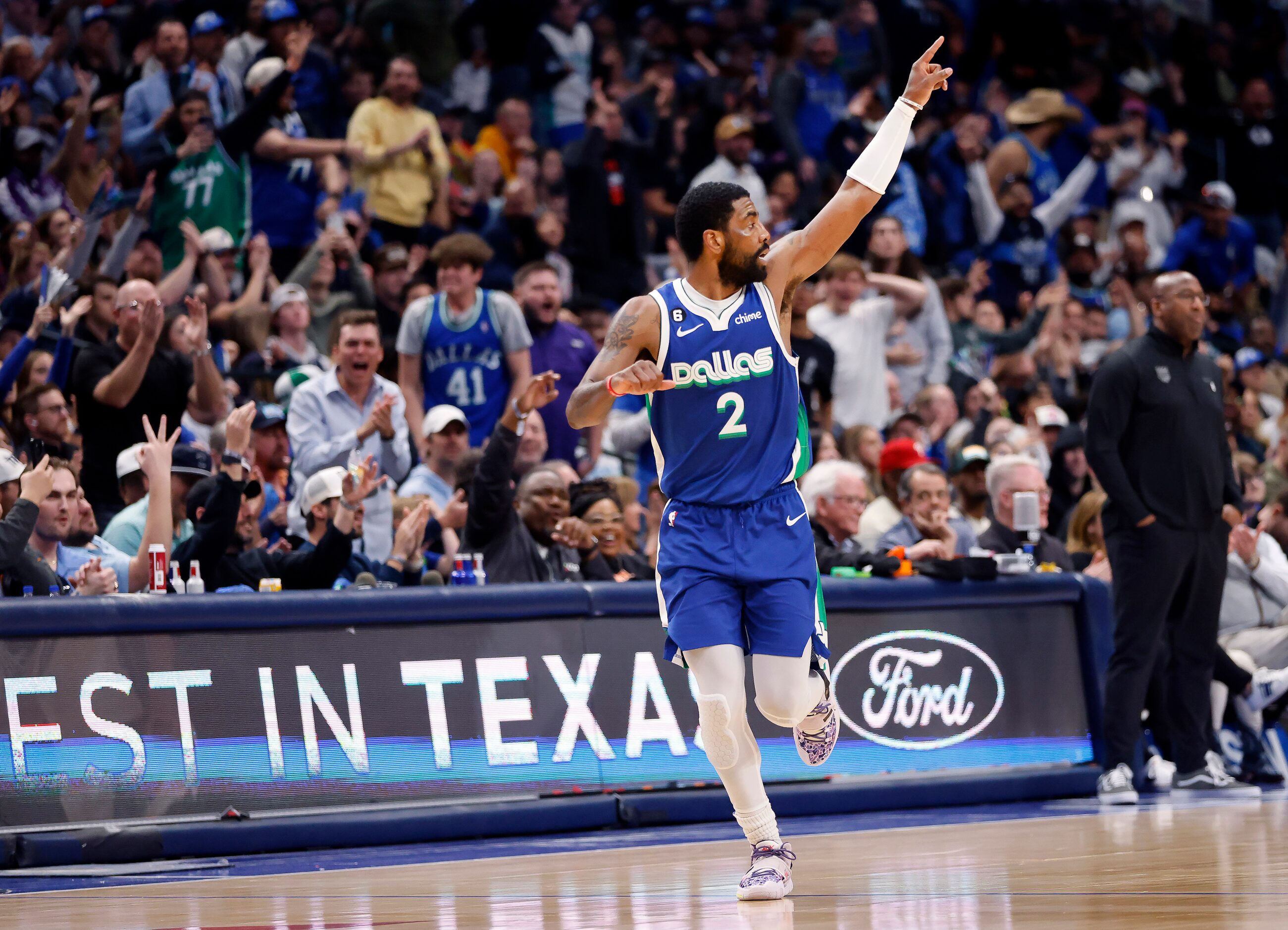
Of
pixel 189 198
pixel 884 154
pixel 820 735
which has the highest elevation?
pixel 189 198

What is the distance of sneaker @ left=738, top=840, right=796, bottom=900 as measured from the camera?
6.05 m

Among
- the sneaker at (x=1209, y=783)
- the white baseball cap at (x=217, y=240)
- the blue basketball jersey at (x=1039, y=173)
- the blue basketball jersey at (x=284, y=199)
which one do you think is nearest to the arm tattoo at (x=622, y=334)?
the sneaker at (x=1209, y=783)

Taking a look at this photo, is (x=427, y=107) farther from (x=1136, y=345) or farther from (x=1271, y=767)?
(x=1271, y=767)

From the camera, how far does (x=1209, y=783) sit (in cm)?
1004

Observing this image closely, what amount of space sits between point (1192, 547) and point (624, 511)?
351 centimetres

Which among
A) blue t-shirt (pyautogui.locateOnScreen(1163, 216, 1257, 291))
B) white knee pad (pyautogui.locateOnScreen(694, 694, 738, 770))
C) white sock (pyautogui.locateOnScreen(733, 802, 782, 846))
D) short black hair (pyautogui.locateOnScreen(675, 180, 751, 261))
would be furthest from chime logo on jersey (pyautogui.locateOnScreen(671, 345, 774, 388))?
blue t-shirt (pyautogui.locateOnScreen(1163, 216, 1257, 291))

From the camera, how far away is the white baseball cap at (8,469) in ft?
27.5

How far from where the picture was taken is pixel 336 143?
14.8 meters

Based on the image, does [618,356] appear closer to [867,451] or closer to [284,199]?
[867,451]

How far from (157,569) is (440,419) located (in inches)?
110

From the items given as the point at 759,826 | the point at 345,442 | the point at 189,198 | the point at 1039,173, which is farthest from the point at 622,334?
the point at 1039,173

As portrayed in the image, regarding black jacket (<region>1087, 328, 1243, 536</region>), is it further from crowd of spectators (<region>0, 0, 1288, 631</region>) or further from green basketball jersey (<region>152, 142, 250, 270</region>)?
→ green basketball jersey (<region>152, 142, 250, 270</region>)

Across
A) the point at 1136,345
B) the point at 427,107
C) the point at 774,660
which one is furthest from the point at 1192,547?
the point at 427,107

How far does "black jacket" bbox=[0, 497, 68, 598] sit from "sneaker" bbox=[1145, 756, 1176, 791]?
5997 millimetres
